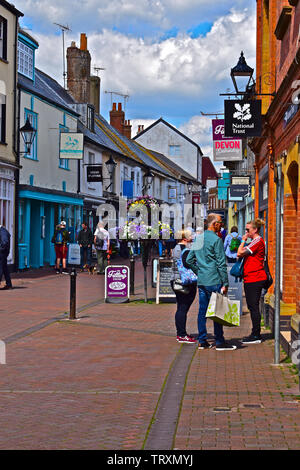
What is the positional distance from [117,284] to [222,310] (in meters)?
6.63

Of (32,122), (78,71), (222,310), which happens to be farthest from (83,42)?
(222,310)

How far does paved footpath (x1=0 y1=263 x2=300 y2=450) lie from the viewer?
5.62 metres

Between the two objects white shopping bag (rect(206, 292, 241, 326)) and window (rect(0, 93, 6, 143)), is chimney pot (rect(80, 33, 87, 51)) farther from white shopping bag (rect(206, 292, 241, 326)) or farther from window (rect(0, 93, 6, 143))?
white shopping bag (rect(206, 292, 241, 326))

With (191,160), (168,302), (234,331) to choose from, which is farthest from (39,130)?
(191,160)

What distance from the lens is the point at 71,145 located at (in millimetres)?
28859

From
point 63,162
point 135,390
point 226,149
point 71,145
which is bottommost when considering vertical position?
point 135,390

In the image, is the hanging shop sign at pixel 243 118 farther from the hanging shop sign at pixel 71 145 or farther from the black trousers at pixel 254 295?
the hanging shop sign at pixel 71 145

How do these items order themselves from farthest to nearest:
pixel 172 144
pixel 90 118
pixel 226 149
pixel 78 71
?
pixel 172 144
pixel 90 118
pixel 78 71
pixel 226 149

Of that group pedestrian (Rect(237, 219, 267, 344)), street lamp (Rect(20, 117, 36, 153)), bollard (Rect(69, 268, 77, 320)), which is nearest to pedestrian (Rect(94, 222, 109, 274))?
street lamp (Rect(20, 117, 36, 153))

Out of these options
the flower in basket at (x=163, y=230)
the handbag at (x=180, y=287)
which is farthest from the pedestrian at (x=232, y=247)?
the handbag at (x=180, y=287)

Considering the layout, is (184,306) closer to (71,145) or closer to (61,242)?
(61,242)

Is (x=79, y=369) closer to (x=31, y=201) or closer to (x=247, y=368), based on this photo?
(x=247, y=368)
